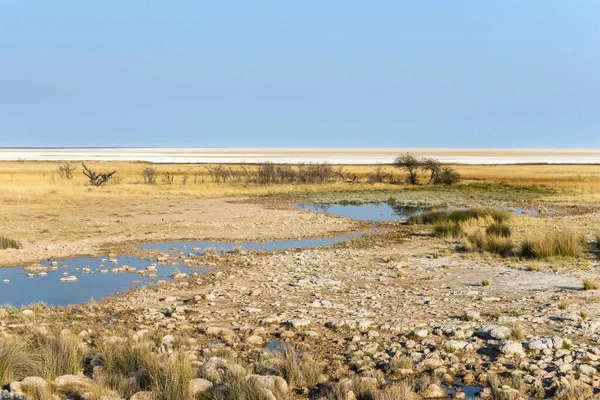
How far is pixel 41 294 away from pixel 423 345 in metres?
7.75

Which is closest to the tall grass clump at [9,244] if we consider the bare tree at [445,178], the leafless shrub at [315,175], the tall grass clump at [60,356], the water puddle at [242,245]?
the water puddle at [242,245]

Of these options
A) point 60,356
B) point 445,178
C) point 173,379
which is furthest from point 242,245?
point 445,178

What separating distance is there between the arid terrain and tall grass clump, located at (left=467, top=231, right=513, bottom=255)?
2.1 inches

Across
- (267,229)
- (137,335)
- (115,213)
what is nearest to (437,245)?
(267,229)

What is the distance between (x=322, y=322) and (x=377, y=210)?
22802 millimetres

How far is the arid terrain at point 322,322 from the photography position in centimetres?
675

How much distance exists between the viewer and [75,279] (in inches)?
524

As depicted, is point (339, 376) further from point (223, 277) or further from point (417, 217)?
point (417, 217)

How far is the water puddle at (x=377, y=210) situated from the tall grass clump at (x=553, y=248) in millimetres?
11107

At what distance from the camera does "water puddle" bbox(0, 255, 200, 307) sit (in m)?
11.8

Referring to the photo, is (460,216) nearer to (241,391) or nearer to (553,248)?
(553,248)

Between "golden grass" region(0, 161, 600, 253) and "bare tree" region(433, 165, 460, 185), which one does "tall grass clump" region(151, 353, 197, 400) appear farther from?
"bare tree" region(433, 165, 460, 185)

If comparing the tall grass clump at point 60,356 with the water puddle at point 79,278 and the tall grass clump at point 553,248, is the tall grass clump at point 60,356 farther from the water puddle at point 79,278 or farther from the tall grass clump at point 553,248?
the tall grass clump at point 553,248

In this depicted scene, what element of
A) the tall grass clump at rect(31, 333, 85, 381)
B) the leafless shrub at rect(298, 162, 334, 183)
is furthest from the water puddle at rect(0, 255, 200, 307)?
the leafless shrub at rect(298, 162, 334, 183)
